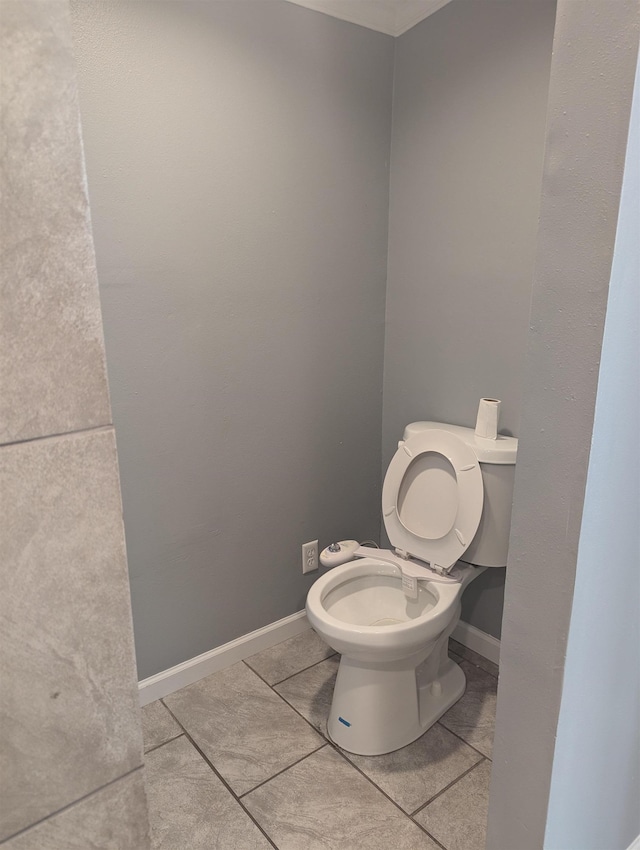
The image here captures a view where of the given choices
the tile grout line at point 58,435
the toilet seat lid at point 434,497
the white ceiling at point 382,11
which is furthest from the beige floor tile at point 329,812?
the white ceiling at point 382,11

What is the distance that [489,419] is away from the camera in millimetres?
1715

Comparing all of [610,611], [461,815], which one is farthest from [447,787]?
[610,611]

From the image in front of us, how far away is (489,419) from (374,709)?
903 mm

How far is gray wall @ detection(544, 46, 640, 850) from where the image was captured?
27.8 inches

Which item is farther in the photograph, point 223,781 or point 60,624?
point 223,781

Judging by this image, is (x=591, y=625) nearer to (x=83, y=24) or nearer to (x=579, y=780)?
(x=579, y=780)

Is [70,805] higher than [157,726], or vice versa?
[70,805]

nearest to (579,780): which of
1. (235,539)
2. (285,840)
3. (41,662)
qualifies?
(285,840)

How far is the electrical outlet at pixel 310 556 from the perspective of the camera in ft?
6.82

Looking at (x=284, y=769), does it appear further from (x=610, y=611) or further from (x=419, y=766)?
(x=610, y=611)

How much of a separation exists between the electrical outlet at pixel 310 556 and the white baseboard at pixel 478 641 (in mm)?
581

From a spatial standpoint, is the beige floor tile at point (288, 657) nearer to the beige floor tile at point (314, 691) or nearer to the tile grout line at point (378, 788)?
the beige floor tile at point (314, 691)

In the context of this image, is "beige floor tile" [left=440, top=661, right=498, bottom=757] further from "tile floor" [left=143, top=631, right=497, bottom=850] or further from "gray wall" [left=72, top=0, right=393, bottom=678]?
"gray wall" [left=72, top=0, right=393, bottom=678]

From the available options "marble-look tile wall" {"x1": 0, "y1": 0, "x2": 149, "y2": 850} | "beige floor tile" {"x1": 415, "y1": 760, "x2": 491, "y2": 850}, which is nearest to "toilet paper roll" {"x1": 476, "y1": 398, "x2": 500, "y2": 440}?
"beige floor tile" {"x1": 415, "y1": 760, "x2": 491, "y2": 850}
